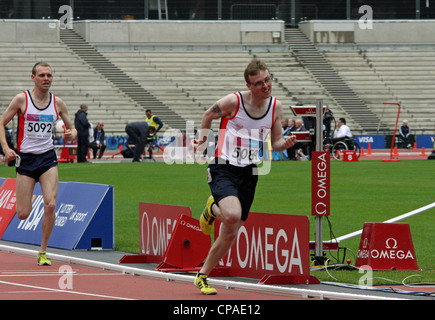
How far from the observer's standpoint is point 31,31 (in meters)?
54.0

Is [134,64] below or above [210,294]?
above

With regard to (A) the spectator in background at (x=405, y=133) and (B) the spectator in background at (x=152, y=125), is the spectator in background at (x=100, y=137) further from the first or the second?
(A) the spectator in background at (x=405, y=133)

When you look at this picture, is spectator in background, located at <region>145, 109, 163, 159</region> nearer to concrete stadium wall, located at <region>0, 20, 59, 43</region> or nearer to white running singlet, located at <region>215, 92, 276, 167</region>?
concrete stadium wall, located at <region>0, 20, 59, 43</region>

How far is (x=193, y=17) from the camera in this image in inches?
2330

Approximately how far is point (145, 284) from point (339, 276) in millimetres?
2019

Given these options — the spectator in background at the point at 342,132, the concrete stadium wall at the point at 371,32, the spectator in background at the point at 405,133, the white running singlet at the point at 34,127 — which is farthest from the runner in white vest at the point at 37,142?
the concrete stadium wall at the point at 371,32

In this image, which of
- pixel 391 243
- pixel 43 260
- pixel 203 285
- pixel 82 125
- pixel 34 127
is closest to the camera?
pixel 203 285

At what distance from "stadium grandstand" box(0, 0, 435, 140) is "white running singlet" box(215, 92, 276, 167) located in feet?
129

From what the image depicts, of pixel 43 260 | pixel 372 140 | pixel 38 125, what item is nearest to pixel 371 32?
pixel 372 140

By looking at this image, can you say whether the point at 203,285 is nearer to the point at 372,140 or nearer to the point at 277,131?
the point at 277,131

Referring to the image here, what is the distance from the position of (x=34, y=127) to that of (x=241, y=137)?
3330 mm

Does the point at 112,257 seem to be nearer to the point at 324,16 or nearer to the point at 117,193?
the point at 117,193
